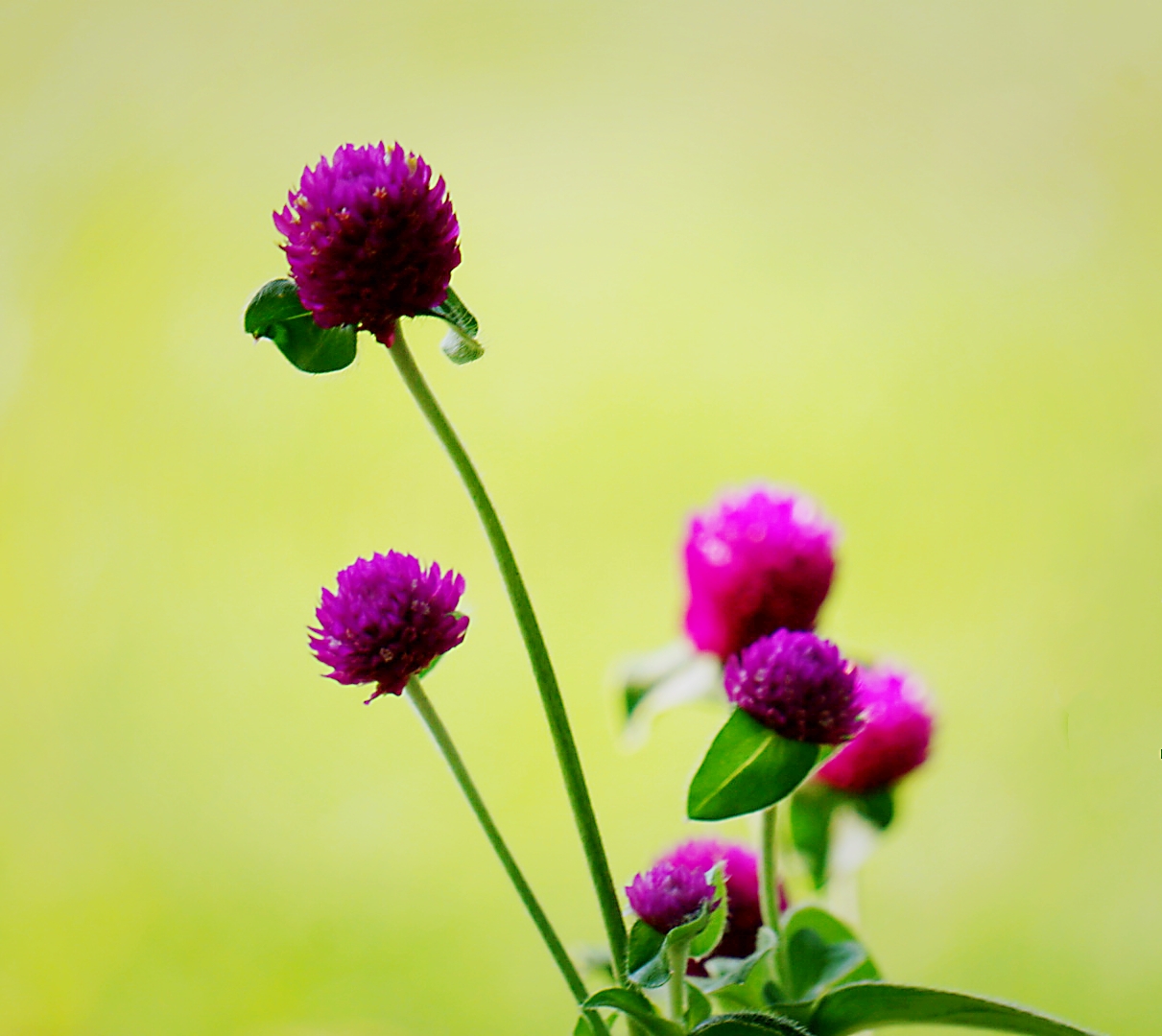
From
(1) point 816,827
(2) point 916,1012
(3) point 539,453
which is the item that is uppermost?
(3) point 539,453

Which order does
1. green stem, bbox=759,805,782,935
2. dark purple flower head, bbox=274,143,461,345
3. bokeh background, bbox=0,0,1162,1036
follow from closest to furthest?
dark purple flower head, bbox=274,143,461,345
green stem, bbox=759,805,782,935
bokeh background, bbox=0,0,1162,1036

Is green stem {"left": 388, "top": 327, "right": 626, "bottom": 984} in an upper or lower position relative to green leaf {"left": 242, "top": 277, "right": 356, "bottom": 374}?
lower

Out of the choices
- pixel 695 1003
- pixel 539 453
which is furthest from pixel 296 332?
pixel 539 453

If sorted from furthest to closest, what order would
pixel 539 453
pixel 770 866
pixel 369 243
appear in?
pixel 539 453
pixel 770 866
pixel 369 243

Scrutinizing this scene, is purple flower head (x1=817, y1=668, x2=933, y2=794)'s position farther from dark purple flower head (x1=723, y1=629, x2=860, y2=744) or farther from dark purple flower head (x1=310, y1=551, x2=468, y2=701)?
dark purple flower head (x1=310, y1=551, x2=468, y2=701)

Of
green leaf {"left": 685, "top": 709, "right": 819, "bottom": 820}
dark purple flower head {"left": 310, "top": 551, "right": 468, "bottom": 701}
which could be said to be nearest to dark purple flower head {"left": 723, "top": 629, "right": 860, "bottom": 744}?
green leaf {"left": 685, "top": 709, "right": 819, "bottom": 820}

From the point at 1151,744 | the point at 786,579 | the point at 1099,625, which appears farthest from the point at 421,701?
the point at 1099,625

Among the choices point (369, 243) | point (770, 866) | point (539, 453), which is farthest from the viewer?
point (539, 453)

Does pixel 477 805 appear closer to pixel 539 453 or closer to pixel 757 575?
pixel 757 575
